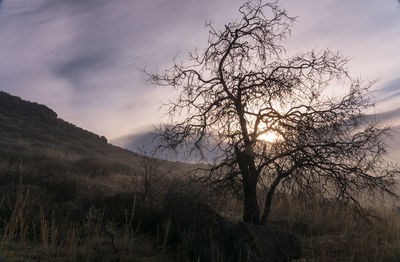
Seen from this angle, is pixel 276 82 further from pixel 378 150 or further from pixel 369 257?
pixel 369 257

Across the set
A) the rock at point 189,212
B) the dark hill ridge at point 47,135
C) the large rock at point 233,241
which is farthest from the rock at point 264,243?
the dark hill ridge at point 47,135

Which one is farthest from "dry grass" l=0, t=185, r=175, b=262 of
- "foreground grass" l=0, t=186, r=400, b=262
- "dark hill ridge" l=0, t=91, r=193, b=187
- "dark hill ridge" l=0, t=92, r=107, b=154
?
"dark hill ridge" l=0, t=92, r=107, b=154

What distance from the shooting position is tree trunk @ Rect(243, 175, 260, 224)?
21.5ft

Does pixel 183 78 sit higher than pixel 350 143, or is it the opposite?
pixel 183 78

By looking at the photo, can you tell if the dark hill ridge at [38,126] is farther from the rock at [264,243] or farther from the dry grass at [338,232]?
the rock at [264,243]

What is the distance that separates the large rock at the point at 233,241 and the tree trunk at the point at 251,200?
835mm

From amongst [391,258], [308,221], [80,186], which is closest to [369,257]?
[391,258]

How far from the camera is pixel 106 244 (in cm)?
590

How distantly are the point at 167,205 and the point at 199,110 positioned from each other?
250 centimetres

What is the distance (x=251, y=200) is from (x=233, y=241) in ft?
5.59

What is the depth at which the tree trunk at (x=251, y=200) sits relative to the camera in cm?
655

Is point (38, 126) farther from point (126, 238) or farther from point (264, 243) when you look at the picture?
point (264, 243)

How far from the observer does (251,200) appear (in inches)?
260

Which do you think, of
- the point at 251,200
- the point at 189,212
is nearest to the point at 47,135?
the point at 189,212
